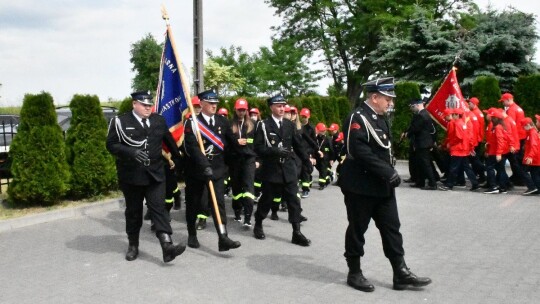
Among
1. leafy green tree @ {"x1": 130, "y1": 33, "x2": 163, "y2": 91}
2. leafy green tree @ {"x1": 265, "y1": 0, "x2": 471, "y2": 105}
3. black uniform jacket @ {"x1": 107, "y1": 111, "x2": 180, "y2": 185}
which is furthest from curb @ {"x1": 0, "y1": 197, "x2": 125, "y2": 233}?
leafy green tree @ {"x1": 130, "y1": 33, "x2": 163, "y2": 91}

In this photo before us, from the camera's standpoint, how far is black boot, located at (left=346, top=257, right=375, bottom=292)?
18.8ft

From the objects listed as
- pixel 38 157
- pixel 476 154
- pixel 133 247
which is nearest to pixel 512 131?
pixel 476 154

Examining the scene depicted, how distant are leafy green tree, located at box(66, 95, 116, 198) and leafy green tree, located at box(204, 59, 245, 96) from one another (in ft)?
118

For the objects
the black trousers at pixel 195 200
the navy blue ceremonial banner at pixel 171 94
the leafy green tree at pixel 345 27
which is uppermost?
the leafy green tree at pixel 345 27

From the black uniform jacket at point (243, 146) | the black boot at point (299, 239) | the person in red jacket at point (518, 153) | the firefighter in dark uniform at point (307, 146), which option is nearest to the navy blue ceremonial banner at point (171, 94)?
the black uniform jacket at point (243, 146)

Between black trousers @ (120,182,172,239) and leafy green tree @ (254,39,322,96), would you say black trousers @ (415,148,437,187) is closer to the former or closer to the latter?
black trousers @ (120,182,172,239)

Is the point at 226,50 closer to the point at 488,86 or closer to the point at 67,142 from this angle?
the point at 488,86

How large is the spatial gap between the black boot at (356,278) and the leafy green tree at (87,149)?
657 cm

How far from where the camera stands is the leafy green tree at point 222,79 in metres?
48.3

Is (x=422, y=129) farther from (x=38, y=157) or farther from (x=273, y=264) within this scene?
(x=38, y=157)

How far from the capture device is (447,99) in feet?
47.1

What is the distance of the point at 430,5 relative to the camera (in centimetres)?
3541

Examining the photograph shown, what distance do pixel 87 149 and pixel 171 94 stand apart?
3657 mm

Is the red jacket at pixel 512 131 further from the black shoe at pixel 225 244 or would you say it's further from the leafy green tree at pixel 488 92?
the black shoe at pixel 225 244
